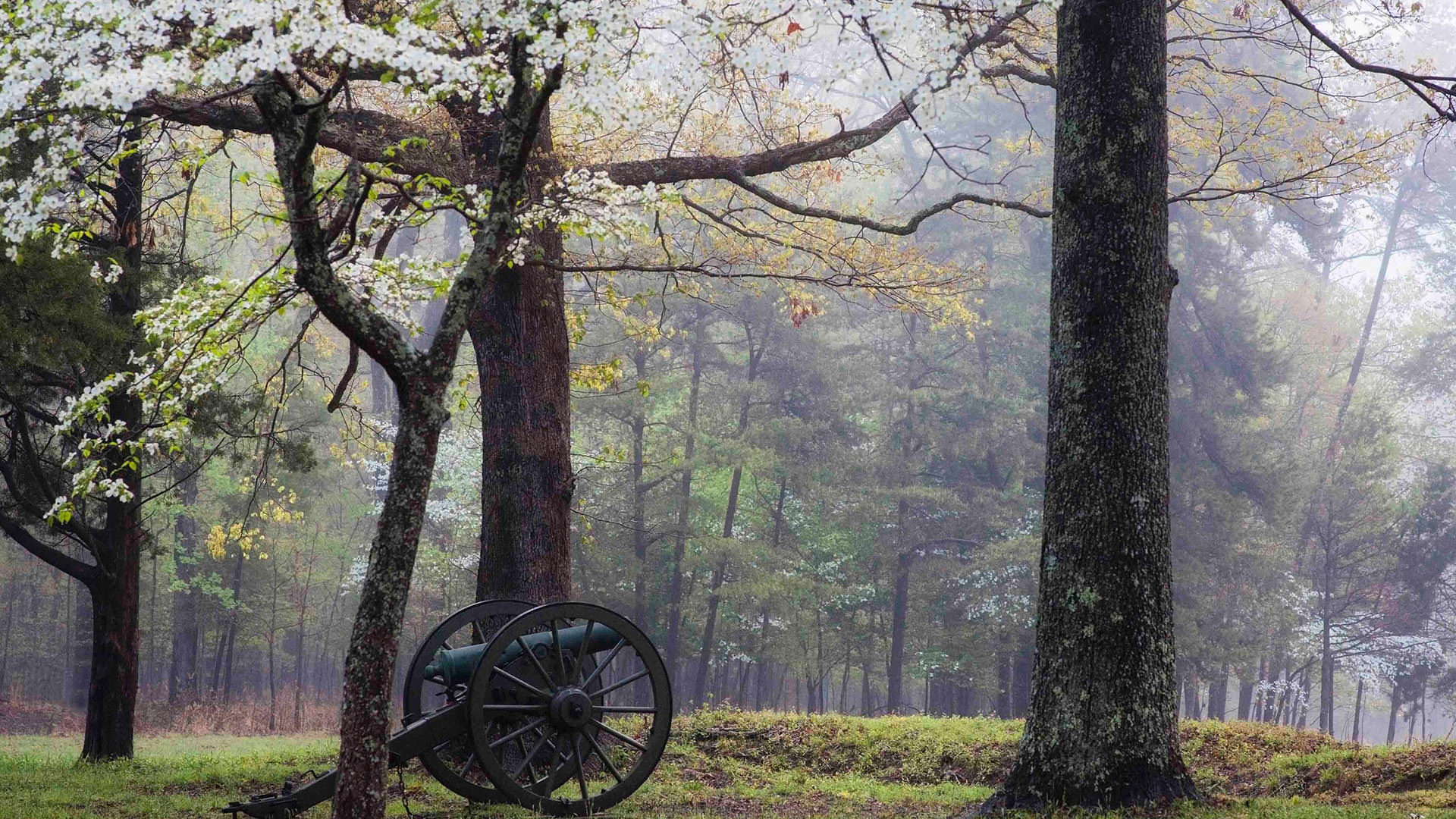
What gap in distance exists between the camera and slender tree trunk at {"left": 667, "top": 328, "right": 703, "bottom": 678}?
22.5 meters

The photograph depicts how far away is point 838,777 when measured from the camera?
824 centimetres

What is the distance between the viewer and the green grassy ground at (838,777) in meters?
5.85

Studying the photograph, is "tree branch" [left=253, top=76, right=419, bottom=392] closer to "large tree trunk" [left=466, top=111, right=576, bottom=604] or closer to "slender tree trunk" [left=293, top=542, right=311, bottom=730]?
"large tree trunk" [left=466, top=111, right=576, bottom=604]

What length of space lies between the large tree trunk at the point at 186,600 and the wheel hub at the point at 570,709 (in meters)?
20.8

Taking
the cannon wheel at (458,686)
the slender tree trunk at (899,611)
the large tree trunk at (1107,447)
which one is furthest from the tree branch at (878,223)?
the slender tree trunk at (899,611)

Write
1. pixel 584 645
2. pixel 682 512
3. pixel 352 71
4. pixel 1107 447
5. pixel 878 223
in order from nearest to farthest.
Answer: pixel 1107 447 < pixel 584 645 < pixel 352 71 < pixel 878 223 < pixel 682 512

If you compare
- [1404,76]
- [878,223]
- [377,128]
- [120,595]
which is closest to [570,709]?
[377,128]

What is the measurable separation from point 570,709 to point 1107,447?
10.3 ft

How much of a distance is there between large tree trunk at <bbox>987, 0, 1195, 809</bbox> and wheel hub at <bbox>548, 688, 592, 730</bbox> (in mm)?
2228

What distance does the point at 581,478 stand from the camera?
74.3 feet

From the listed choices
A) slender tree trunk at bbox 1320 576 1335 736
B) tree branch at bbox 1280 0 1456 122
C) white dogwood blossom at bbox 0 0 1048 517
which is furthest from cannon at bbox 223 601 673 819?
slender tree trunk at bbox 1320 576 1335 736

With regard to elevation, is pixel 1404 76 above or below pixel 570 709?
above

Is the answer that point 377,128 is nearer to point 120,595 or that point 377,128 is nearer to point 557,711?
point 557,711

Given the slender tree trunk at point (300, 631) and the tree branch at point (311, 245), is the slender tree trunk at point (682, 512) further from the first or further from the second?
the tree branch at point (311, 245)
